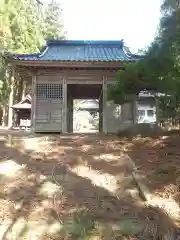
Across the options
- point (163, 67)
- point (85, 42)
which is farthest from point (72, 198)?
point (85, 42)

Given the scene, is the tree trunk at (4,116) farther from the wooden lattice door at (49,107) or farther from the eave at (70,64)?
the eave at (70,64)

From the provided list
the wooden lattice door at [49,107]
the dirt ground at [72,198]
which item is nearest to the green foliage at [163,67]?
the dirt ground at [72,198]

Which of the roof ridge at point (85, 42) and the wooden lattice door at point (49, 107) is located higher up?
the roof ridge at point (85, 42)

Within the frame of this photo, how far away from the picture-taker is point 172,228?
4520mm

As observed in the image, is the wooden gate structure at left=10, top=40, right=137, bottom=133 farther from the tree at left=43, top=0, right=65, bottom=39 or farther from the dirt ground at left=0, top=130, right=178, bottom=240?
the tree at left=43, top=0, right=65, bottom=39

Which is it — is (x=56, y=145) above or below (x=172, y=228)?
above

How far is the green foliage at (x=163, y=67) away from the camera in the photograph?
23.6 ft

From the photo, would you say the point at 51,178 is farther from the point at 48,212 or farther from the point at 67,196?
the point at 48,212

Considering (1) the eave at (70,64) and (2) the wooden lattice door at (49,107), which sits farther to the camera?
(2) the wooden lattice door at (49,107)

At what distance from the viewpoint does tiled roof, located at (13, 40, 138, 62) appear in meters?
14.7

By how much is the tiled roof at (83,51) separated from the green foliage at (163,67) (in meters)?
3.75

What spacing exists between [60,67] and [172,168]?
8.54m

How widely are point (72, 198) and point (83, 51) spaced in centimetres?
1257

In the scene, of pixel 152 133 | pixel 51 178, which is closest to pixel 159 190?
pixel 51 178
